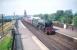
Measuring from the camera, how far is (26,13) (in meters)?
8.70

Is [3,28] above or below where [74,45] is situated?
above

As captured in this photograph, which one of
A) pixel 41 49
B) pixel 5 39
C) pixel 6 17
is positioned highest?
pixel 6 17

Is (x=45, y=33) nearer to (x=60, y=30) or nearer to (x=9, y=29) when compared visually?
(x=60, y=30)

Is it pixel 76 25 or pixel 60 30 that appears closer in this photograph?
pixel 76 25

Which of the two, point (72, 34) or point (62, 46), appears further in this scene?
point (72, 34)

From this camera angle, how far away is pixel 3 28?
26.4 feet

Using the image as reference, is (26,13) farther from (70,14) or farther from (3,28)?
(70,14)

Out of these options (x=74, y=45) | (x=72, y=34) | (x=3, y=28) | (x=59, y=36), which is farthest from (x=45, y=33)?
(x=3, y=28)

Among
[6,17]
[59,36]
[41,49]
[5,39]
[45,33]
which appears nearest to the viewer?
[5,39]

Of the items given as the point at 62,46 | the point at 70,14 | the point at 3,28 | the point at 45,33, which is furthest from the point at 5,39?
the point at 45,33

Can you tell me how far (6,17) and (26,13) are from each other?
1157 mm

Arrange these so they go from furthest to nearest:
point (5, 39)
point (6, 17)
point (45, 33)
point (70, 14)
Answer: point (45, 33)
point (70, 14)
point (6, 17)
point (5, 39)

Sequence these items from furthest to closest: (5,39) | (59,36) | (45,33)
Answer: (45,33) → (59,36) → (5,39)

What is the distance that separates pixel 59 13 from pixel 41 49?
6.09 feet
